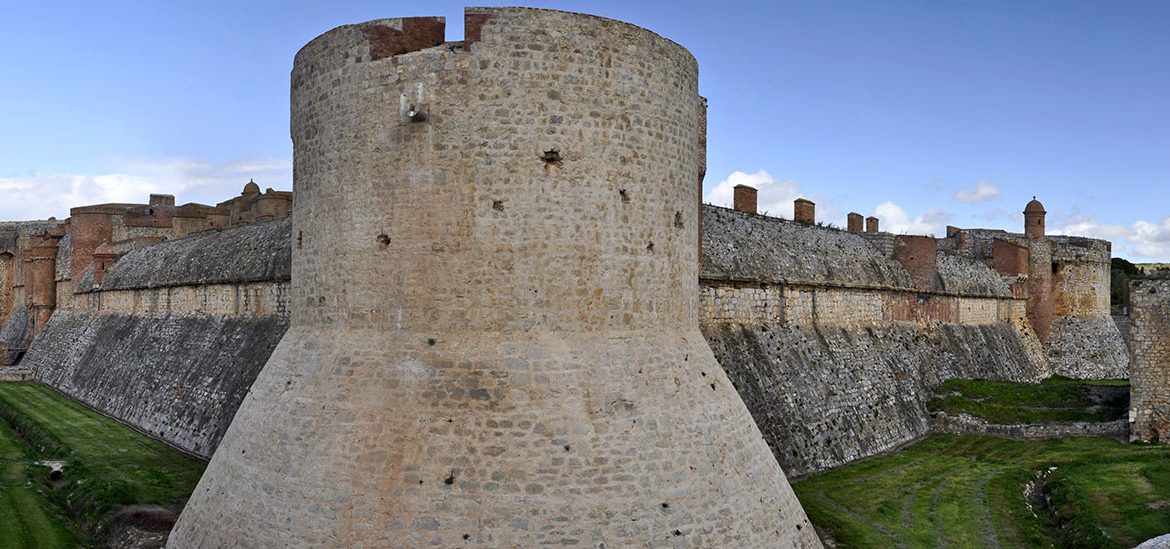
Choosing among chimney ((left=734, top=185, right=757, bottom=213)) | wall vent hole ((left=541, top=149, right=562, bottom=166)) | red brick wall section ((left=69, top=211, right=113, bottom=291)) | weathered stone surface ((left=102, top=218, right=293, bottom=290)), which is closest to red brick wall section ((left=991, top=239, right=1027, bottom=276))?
chimney ((left=734, top=185, right=757, bottom=213))

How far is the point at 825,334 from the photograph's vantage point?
24.6 m

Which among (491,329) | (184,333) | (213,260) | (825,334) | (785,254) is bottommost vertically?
(184,333)

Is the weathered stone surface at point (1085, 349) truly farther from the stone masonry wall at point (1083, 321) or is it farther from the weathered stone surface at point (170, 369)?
the weathered stone surface at point (170, 369)

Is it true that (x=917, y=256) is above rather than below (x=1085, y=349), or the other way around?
above

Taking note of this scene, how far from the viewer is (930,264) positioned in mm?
31875

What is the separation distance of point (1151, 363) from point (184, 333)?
29.8 meters

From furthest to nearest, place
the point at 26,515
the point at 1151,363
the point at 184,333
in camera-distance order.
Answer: the point at 184,333, the point at 1151,363, the point at 26,515

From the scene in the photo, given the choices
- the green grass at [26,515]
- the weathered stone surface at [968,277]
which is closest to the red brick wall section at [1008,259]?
the weathered stone surface at [968,277]

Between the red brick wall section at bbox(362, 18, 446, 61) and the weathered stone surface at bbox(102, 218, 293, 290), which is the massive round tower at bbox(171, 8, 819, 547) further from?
the weathered stone surface at bbox(102, 218, 293, 290)

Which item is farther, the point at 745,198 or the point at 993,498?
the point at 745,198

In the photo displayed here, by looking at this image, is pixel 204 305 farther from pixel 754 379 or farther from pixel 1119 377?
pixel 1119 377

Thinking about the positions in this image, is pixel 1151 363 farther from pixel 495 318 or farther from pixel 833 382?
pixel 495 318

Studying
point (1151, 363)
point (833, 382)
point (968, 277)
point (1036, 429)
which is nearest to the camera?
point (833, 382)

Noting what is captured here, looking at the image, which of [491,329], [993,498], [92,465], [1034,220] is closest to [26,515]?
[92,465]
